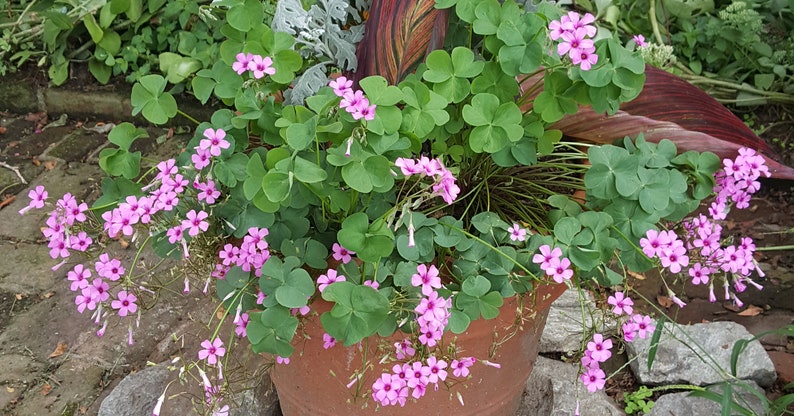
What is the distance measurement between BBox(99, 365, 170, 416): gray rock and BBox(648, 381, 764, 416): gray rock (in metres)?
1.14

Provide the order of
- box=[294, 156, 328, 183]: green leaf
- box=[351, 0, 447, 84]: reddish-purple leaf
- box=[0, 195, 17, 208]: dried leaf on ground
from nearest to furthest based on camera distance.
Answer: box=[294, 156, 328, 183]: green leaf
box=[351, 0, 447, 84]: reddish-purple leaf
box=[0, 195, 17, 208]: dried leaf on ground

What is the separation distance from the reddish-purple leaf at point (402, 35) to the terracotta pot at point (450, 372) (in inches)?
17.2

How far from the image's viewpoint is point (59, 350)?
7.29ft

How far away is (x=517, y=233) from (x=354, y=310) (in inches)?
11.8

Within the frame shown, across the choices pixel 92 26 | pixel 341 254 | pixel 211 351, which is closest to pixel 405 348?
pixel 341 254

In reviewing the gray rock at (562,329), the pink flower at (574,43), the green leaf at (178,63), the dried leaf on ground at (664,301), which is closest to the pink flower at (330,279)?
the pink flower at (574,43)

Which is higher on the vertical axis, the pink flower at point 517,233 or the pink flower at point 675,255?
the pink flower at point 675,255

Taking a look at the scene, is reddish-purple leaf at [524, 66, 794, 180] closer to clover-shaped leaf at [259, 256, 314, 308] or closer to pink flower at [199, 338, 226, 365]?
clover-shaped leaf at [259, 256, 314, 308]

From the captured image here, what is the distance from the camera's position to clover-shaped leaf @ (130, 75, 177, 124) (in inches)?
53.1

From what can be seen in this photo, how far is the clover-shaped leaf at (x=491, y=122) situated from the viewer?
1257 mm

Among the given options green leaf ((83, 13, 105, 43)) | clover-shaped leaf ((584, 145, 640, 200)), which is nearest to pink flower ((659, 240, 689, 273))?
clover-shaped leaf ((584, 145, 640, 200))

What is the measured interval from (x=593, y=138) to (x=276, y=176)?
0.71 meters

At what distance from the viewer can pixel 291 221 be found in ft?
4.32

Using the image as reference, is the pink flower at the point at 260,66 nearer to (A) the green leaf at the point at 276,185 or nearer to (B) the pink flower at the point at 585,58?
(A) the green leaf at the point at 276,185
